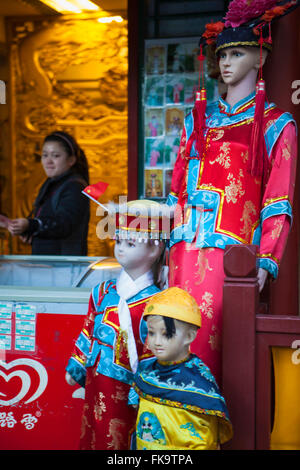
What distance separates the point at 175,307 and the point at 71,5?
431 cm

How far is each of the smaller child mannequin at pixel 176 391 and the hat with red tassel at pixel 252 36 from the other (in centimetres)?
67

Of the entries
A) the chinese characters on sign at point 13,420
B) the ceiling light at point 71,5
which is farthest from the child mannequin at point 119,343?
the ceiling light at point 71,5

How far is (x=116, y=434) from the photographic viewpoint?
2.37 meters

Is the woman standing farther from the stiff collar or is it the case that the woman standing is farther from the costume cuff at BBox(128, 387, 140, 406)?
the costume cuff at BBox(128, 387, 140, 406)

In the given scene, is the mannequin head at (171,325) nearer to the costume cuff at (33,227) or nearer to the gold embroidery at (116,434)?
the gold embroidery at (116,434)

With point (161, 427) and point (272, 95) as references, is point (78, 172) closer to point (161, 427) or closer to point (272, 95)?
point (272, 95)

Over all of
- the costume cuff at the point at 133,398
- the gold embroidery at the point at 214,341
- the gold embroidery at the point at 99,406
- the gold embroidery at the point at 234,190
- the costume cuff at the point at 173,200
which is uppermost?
the gold embroidery at the point at 234,190

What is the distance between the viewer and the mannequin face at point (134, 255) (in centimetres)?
238

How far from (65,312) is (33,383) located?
35 cm

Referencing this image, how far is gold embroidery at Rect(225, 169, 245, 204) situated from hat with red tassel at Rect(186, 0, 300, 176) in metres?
0.06

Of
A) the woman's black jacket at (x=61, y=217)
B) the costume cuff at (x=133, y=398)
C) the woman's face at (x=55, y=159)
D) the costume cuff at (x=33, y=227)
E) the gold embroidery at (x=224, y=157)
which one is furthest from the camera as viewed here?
the woman's face at (x=55, y=159)

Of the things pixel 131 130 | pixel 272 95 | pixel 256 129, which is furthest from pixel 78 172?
pixel 256 129

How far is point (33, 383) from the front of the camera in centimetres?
283
